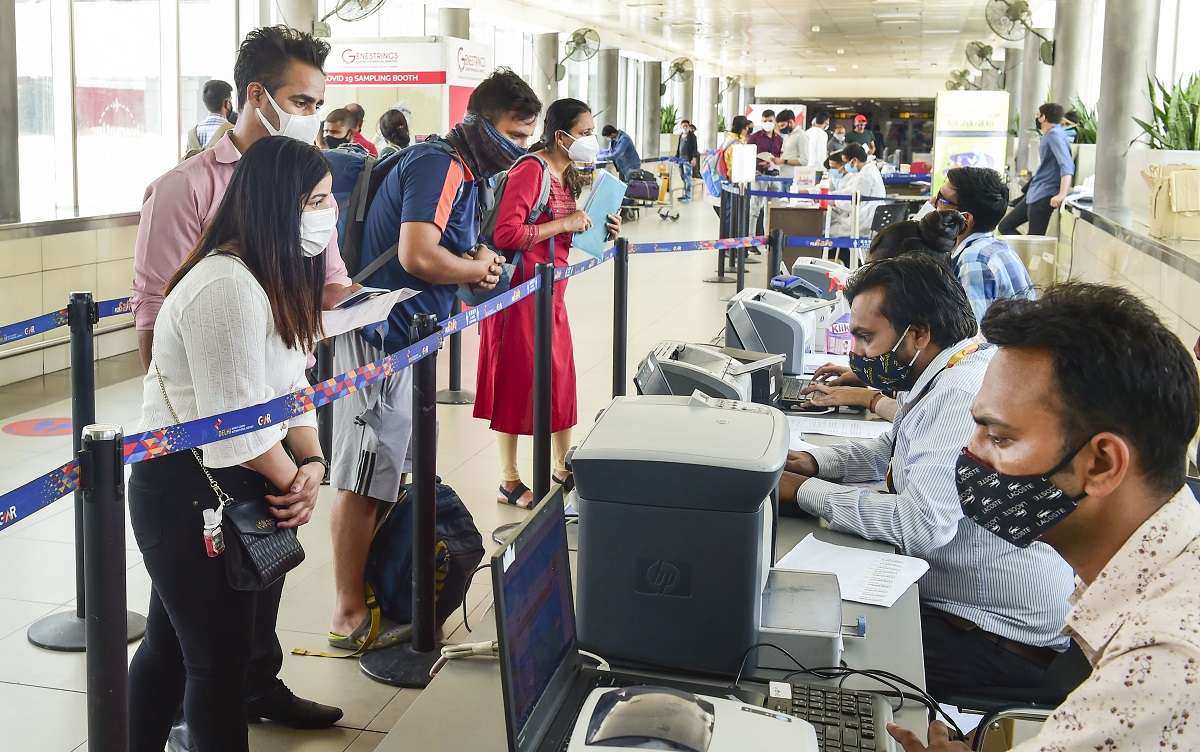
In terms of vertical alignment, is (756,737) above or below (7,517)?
below

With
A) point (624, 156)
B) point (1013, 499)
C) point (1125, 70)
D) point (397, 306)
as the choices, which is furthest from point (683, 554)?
point (624, 156)

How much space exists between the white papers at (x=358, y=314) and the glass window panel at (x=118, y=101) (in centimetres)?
697

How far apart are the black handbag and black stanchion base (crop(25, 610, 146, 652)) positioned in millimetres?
1214

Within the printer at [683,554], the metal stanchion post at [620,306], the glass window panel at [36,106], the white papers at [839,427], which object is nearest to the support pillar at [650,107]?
the glass window panel at [36,106]

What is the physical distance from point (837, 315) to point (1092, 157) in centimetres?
756

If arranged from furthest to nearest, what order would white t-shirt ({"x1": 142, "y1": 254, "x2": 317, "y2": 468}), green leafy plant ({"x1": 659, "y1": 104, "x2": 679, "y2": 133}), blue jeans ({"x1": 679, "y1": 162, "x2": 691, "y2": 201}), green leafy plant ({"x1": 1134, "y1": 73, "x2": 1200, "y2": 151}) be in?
green leafy plant ({"x1": 659, "y1": 104, "x2": 679, "y2": 133}) < blue jeans ({"x1": 679, "y1": 162, "x2": 691, "y2": 201}) < green leafy plant ({"x1": 1134, "y1": 73, "x2": 1200, "y2": 151}) < white t-shirt ({"x1": 142, "y1": 254, "x2": 317, "y2": 468})

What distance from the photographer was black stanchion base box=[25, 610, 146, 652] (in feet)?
10.4

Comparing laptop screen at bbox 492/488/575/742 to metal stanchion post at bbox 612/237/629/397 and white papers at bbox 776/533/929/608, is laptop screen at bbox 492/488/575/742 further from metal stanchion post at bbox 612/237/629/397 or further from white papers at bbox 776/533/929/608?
metal stanchion post at bbox 612/237/629/397

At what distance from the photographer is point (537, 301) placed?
3.75 metres

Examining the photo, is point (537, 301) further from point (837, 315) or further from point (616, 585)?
point (616, 585)

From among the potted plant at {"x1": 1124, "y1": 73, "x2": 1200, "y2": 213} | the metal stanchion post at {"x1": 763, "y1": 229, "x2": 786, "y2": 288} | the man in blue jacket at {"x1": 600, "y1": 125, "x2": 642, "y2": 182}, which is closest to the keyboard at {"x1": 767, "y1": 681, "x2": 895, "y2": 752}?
the potted plant at {"x1": 1124, "y1": 73, "x2": 1200, "y2": 213}

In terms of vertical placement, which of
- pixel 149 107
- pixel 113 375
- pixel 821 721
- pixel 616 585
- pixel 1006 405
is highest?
pixel 149 107

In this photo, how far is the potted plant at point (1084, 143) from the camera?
36.1 feet

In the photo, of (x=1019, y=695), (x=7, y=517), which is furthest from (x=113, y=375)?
(x=1019, y=695)
